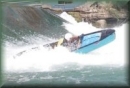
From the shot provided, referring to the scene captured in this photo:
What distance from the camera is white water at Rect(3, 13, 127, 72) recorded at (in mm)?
5688

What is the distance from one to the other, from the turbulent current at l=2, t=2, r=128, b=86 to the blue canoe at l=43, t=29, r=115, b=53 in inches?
3.0

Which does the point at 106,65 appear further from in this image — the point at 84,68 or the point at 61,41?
the point at 61,41

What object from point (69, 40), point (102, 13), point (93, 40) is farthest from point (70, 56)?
point (102, 13)

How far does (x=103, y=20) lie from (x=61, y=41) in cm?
88

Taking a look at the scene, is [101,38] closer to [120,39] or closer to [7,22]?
[120,39]

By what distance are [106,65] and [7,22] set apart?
2003 millimetres

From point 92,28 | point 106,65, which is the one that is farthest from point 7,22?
point 106,65

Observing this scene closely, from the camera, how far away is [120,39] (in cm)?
572

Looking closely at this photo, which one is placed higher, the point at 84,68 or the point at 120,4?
the point at 120,4

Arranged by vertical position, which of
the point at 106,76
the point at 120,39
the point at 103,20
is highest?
the point at 103,20

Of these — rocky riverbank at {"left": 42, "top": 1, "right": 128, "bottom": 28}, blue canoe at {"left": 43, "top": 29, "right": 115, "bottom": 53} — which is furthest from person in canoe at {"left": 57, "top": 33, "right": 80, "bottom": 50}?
rocky riverbank at {"left": 42, "top": 1, "right": 128, "bottom": 28}

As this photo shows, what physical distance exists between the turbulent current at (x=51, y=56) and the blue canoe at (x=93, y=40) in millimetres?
76

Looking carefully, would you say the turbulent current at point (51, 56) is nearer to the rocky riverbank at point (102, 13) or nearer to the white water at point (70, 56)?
the white water at point (70, 56)

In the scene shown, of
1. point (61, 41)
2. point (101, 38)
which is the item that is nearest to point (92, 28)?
point (101, 38)
